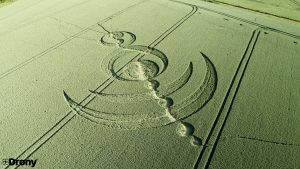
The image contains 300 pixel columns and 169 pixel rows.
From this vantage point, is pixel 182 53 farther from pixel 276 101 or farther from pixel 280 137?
pixel 280 137

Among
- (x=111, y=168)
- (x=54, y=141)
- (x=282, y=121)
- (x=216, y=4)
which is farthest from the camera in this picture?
(x=216, y=4)

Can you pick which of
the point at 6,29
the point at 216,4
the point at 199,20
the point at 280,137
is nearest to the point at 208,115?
the point at 280,137

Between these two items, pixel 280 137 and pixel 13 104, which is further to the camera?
pixel 13 104

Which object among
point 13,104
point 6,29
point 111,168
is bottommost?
point 111,168

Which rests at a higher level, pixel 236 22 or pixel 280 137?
pixel 236 22

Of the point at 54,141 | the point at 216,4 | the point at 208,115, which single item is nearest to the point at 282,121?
the point at 208,115

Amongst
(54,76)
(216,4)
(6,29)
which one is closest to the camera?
(54,76)

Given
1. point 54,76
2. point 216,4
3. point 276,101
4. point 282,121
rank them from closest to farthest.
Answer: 1. point 282,121
2. point 276,101
3. point 54,76
4. point 216,4

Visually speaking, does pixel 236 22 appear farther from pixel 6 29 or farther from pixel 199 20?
pixel 6 29

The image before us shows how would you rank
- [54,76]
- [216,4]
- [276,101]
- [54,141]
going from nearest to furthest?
[54,141], [276,101], [54,76], [216,4]
